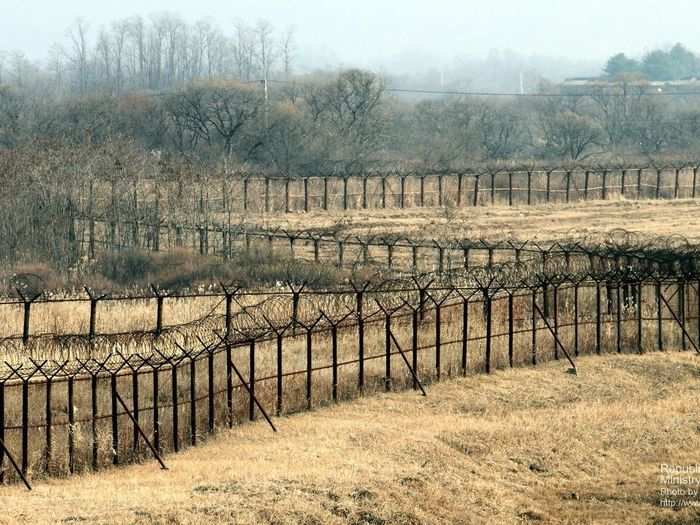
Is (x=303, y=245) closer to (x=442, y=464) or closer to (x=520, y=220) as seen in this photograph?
(x=520, y=220)

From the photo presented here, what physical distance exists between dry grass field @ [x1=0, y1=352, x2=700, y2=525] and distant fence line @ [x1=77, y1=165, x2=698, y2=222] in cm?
1972

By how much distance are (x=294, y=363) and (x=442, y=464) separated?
590cm

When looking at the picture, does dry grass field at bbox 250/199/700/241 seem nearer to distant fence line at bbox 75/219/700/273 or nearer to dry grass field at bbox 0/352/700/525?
distant fence line at bbox 75/219/700/273

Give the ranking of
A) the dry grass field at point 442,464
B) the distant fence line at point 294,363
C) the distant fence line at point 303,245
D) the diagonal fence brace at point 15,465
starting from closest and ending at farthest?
1. the dry grass field at point 442,464
2. the diagonal fence brace at point 15,465
3. the distant fence line at point 294,363
4. the distant fence line at point 303,245

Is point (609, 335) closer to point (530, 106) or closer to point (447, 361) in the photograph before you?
point (447, 361)

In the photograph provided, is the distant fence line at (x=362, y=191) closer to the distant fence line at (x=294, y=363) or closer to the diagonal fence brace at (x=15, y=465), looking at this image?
the distant fence line at (x=294, y=363)

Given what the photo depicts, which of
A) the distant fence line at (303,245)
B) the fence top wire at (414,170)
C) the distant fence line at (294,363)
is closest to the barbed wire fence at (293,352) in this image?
the distant fence line at (294,363)

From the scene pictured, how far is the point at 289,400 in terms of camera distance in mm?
20422

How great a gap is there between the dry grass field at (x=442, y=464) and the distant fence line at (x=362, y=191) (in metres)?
19.7

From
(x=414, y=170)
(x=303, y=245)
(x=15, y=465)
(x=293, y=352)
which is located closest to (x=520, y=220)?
(x=303, y=245)

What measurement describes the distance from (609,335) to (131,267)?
601 inches

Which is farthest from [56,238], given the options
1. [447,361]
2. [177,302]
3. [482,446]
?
[482,446]

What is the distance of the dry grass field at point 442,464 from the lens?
48.0ft

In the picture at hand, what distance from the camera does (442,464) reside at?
1700cm
